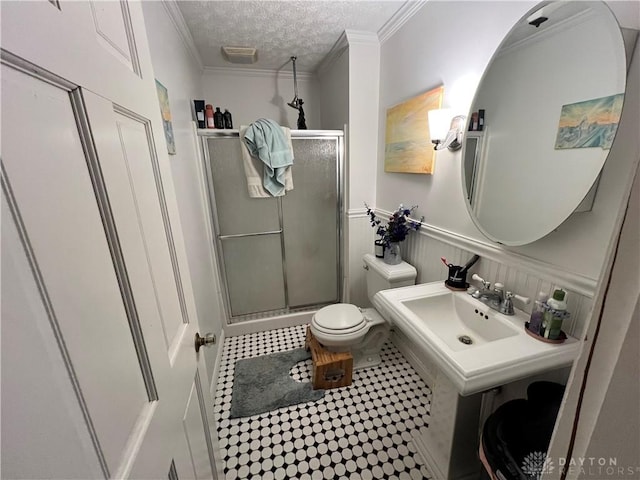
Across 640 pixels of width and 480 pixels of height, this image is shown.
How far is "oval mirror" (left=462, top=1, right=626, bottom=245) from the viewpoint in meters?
0.79

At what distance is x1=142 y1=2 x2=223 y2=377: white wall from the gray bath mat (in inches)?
9.2

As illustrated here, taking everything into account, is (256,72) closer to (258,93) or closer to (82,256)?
(258,93)

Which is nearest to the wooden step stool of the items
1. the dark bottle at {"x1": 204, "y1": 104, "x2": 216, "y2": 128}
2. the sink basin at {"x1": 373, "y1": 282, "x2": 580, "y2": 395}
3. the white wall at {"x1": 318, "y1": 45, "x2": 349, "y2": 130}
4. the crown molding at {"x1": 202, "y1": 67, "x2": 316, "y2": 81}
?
the sink basin at {"x1": 373, "y1": 282, "x2": 580, "y2": 395}

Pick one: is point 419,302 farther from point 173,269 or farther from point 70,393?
point 70,393

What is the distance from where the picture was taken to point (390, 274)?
170 cm

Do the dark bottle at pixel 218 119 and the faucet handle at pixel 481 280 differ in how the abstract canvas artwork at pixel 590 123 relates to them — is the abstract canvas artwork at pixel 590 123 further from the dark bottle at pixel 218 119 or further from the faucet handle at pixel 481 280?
the dark bottle at pixel 218 119

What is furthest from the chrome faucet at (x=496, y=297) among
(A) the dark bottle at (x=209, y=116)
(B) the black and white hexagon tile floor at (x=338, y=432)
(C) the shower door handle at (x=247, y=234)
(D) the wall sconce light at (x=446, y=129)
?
(A) the dark bottle at (x=209, y=116)

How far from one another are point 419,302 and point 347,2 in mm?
1718

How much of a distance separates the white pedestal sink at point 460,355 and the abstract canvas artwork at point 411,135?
752 millimetres

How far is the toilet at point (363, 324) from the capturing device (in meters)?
1.67

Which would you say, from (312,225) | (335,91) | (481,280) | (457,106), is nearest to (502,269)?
(481,280)

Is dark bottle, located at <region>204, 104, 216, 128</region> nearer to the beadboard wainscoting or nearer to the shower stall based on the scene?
the shower stall

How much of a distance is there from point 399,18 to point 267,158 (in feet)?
4.02

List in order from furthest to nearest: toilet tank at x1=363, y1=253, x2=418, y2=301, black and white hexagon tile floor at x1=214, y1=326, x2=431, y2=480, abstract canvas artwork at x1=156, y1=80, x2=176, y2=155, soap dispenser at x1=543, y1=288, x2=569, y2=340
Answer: toilet tank at x1=363, y1=253, x2=418, y2=301
black and white hexagon tile floor at x1=214, y1=326, x2=431, y2=480
abstract canvas artwork at x1=156, y1=80, x2=176, y2=155
soap dispenser at x1=543, y1=288, x2=569, y2=340
